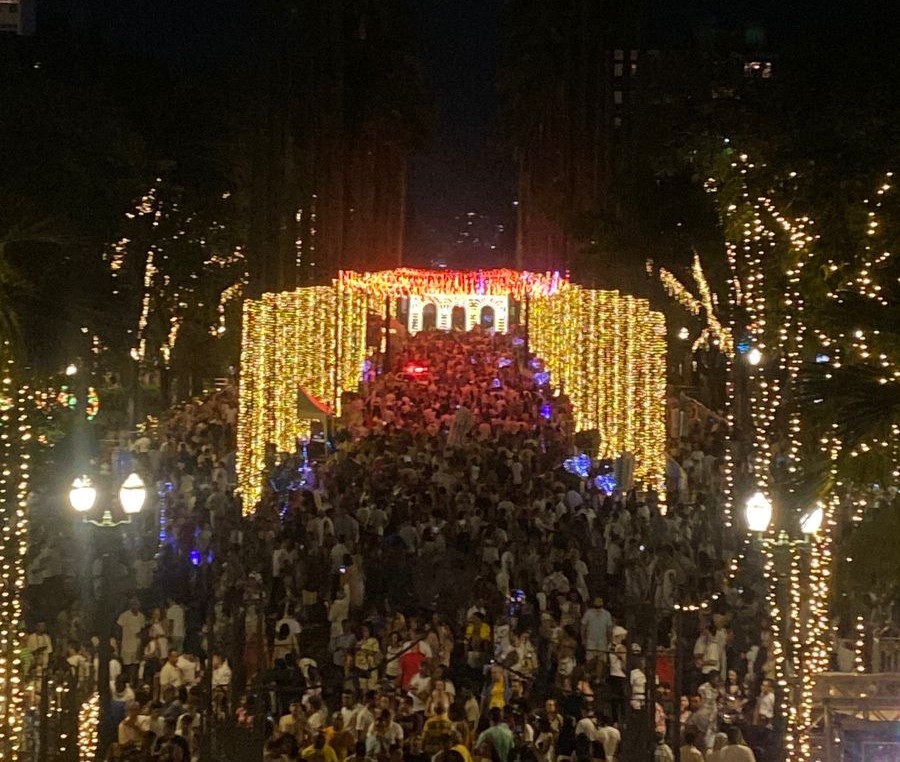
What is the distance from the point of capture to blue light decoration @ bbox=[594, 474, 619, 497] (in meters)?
23.6

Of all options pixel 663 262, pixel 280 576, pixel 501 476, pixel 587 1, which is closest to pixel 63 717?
pixel 280 576

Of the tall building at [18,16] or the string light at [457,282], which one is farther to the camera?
the string light at [457,282]

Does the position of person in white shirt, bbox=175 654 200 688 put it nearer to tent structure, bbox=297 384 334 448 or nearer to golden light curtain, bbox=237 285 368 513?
golden light curtain, bbox=237 285 368 513

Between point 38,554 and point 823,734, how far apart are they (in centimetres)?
968

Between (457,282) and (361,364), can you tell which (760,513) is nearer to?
(361,364)

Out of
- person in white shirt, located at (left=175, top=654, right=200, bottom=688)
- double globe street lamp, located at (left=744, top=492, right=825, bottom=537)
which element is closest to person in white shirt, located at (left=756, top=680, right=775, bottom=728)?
double globe street lamp, located at (left=744, top=492, right=825, bottom=537)

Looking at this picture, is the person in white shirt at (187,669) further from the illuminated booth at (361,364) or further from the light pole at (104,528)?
the illuminated booth at (361,364)

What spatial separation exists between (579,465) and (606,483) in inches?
54.9

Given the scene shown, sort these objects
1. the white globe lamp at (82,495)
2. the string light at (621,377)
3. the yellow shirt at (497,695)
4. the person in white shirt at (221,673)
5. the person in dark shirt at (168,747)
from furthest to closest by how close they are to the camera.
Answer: the string light at (621,377) < the white globe lamp at (82,495) < the person in white shirt at (221,673) < the yellow shirt at (497,695) < the person in dark shirt at (168,747)

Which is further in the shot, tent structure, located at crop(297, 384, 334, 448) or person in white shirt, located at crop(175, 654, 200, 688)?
tent structure, located at crop(297, 384, 334, 448)

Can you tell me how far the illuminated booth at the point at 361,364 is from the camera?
2464cm

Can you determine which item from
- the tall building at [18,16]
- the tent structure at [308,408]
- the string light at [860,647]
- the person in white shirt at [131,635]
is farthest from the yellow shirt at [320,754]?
the tall building at [18,16]

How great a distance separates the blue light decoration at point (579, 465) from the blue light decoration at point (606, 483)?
1.01 ft

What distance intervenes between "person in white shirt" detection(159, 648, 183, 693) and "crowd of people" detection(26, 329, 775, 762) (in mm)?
29
